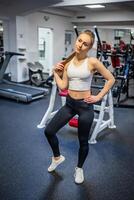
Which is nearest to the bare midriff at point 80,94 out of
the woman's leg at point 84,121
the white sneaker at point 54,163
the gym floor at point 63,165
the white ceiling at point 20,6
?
the woman's leg at point 84,121

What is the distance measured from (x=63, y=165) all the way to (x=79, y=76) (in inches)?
47.6

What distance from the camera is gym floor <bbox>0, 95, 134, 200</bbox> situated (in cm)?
217

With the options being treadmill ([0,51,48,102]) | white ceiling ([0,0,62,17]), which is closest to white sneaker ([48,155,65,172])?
treadmill ([0,51,48,102])

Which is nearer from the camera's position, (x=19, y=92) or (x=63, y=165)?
(x=63, y=165)

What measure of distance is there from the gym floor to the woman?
352 mm

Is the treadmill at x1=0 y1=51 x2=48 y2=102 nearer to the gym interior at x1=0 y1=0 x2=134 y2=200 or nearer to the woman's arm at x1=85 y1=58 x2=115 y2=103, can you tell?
the gym interior at x1=0 y1=0 x2=134 y2=200

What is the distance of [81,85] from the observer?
2.06m

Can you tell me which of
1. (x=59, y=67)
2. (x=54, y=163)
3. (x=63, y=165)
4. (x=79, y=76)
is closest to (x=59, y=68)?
(x=59, y=67)

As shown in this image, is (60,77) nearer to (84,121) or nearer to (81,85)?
(81,85)

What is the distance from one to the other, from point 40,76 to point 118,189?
5.93 metres

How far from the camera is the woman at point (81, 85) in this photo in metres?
2.01

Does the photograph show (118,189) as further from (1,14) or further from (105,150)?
(1,14)

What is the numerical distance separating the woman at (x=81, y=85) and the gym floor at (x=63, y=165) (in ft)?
1.15

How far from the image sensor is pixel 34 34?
8.07 metres
